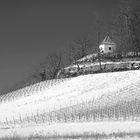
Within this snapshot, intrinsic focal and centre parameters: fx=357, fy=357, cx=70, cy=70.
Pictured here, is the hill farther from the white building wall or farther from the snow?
the white building wall

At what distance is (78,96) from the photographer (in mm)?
38500

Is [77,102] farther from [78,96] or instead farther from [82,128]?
[82,128]

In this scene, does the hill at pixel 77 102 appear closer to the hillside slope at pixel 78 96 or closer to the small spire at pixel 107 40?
the hillside slope at pixel 78 96

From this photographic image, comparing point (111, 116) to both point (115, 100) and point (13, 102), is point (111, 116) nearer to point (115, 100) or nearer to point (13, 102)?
point (115, 100)

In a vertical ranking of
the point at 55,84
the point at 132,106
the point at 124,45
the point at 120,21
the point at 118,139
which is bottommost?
the point at 118,139

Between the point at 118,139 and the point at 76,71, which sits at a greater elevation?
the point at 76,71

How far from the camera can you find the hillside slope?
32.7 meters

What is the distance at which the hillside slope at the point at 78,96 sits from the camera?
32.7 metres

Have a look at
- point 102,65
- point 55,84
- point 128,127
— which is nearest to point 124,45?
point 102,65

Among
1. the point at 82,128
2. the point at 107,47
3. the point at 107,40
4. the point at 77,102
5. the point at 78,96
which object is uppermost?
the point at 107,40

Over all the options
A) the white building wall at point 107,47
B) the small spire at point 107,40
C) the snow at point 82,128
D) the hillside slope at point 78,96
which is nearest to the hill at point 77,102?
the hillside slope at point 78,96

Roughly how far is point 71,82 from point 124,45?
24.8m

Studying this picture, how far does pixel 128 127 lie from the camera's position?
20.7m

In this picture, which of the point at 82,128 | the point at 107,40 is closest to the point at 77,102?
the point at 82,128
